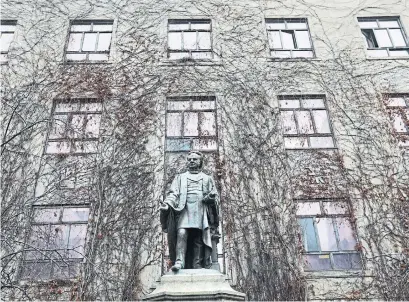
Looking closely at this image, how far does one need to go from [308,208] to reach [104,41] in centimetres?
832

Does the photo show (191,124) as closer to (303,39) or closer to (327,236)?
(327,236)

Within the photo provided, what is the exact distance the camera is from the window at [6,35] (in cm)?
1279

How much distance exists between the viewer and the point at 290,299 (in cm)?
869

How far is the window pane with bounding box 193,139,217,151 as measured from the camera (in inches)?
432

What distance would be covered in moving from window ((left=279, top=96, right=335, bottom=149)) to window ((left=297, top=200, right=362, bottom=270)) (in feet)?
5.94

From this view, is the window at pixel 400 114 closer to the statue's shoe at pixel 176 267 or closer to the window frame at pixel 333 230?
the window frame at pixel 333 230

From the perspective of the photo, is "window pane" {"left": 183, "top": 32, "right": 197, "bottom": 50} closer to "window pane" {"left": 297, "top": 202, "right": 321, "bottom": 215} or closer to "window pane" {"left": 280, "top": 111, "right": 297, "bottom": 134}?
"window pane" {"left": 280, "top": 111, "right": 297, "bottom": 134}

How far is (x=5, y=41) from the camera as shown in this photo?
1305 centimetres

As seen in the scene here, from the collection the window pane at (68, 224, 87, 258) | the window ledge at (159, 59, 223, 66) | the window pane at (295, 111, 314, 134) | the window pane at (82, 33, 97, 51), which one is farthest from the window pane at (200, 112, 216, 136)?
the window pane at (82, 33, 97, 51)

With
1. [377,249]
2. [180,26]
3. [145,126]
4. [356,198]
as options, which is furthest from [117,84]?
[377,249]

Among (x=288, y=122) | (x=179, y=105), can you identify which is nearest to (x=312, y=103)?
(x=288, y=122)

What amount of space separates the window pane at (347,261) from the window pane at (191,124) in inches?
190

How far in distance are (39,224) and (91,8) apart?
7791 millimetres

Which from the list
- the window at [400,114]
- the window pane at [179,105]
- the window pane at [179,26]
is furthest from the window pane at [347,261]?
the window pane at [179,26]
